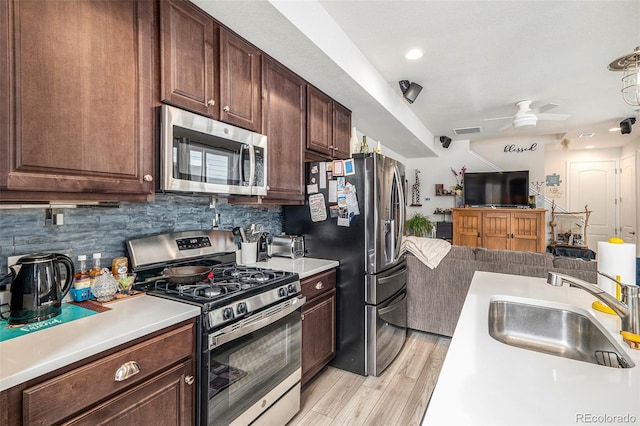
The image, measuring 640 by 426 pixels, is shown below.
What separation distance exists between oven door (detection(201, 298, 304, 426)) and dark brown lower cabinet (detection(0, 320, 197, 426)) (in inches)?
3.8

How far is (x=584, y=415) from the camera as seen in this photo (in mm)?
678

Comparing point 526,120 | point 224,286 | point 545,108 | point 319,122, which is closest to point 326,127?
point 319,122

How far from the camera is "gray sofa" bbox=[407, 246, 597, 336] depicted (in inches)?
112

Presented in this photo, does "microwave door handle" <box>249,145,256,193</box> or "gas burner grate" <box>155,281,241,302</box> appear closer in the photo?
"gas burner grate" <box>155,281,241,302</box>

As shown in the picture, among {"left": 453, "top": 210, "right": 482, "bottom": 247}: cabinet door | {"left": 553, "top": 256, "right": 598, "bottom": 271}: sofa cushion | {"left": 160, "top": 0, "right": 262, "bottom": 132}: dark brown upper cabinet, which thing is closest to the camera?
{"left": 160, "top": 0, "right": 262, "bottom": 132}: dark brown upper cabinet

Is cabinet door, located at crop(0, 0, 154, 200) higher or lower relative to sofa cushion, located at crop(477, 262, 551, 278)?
higher

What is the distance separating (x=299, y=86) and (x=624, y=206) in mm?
7569

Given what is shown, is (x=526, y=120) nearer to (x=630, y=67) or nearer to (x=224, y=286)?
(x=630, y=67)

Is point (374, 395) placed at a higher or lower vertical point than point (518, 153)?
lower

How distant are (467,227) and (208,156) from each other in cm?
563

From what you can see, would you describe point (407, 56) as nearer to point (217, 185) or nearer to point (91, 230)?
point (217, 185)

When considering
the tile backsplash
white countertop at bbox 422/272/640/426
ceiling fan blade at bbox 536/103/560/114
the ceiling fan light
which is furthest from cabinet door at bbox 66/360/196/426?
ceiling fan blade at bbox 536/103/560/114

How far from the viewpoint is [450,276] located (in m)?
3.09

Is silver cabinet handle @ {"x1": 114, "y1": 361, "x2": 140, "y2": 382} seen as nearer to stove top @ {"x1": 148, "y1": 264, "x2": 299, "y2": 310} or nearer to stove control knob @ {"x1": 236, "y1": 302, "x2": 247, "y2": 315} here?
stove top @ {"x1": 148, "y1": 264, "x2": 299, "y2": 310}
